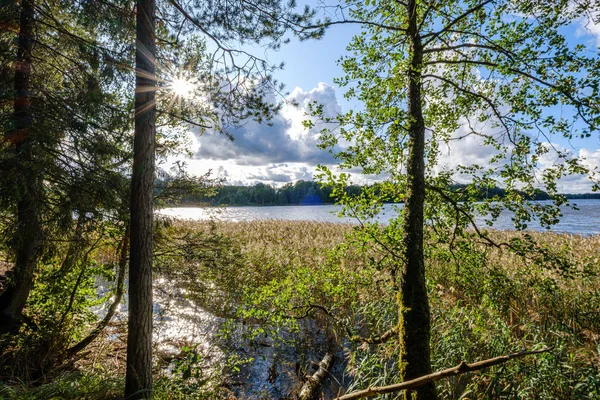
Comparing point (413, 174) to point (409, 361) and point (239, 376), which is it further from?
point (239, 376)

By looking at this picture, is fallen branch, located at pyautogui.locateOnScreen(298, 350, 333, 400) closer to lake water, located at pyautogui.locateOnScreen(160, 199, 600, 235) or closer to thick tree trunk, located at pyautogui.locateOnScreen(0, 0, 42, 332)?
lake water, located at pyautogui.locateOnScreen(160, 199, 600, 235)

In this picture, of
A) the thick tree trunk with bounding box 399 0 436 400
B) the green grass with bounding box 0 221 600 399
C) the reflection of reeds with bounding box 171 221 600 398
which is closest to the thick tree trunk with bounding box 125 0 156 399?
the green grass with bounding box 0 221 600 399

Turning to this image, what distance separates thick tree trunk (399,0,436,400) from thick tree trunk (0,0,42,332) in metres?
5.05

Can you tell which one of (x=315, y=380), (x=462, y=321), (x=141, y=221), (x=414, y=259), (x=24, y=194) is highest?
(x=24, y=194)

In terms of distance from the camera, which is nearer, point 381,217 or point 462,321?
point 462,321

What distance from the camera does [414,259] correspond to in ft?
12.0

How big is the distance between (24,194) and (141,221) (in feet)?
5.97

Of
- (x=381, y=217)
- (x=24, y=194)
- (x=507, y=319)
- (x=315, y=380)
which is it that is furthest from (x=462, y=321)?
(x=381, y=217)

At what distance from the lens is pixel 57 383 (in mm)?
3639

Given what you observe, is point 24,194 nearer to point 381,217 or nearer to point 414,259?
point 414,259

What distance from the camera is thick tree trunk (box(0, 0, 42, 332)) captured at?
3.95m

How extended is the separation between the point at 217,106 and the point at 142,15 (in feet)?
4.67

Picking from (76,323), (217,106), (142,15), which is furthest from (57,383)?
(142,15)

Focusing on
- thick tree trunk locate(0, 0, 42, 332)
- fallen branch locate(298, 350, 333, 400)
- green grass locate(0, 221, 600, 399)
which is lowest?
fallen branch locate(298, 350, 333, 400)
